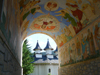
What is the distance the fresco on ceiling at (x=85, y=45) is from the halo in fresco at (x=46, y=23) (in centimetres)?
297

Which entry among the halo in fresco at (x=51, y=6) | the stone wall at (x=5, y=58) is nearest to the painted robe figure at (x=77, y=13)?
the halo in fresco at (x=51, y=6)

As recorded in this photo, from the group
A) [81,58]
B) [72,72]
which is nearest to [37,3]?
[81,58]

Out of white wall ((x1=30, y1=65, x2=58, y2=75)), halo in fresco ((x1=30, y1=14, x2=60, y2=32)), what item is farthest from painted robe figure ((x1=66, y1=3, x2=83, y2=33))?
white wall ((x1=30, y1=65, x2=58, y2=75))

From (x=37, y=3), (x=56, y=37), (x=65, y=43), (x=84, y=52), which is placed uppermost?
(x=37, y=3)

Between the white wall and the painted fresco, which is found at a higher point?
the painted fresco

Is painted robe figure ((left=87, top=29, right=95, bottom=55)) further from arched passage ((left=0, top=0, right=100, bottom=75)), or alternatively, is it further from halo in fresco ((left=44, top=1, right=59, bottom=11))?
halo in fresco ((left=44, top=1, right=59, bottom=11))

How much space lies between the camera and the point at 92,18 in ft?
31.7

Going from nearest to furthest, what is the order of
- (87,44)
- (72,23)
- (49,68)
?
(87,44), (72,23), (49,68)

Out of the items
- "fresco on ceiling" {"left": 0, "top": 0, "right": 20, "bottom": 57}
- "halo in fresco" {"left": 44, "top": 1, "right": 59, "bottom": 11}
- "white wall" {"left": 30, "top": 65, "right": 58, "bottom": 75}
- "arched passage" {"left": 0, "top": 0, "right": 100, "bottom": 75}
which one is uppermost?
"halo in fresco" {"left": 44, "top": 1, "right": 59, "bottom": 11}

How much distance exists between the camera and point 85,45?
10.9m

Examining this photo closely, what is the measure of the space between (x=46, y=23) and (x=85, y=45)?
6.68 metres

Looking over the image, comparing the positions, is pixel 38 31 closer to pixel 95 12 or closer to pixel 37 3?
pixel 37 3

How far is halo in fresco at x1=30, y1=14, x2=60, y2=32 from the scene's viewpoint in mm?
14595

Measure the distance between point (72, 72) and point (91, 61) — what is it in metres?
4.34
